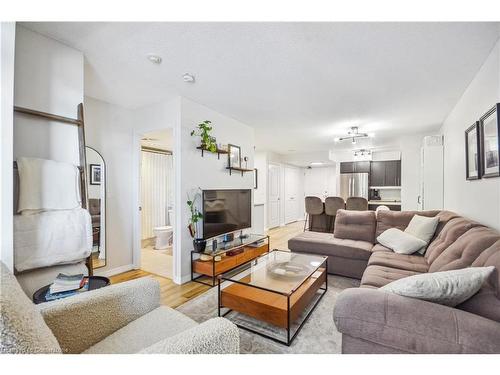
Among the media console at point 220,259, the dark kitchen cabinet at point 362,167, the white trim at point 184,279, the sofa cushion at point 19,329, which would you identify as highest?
the dark kitchen cabinet at point 362,167

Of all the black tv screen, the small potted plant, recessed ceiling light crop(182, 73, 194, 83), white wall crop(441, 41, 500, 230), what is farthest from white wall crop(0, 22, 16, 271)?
white wall crop(441, 41, 500, 230)

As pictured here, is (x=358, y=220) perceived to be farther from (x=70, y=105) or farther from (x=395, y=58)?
(x=70, y=105)

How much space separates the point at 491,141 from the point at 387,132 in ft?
10.5

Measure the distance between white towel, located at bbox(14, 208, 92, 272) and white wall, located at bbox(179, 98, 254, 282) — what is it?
47.0 inches

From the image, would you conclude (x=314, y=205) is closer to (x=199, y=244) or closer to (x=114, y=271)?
(x=199, y=244)

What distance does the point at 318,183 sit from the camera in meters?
8.81

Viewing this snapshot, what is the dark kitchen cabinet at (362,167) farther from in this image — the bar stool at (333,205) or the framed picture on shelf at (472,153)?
the framed picture on shelf at (472,153)

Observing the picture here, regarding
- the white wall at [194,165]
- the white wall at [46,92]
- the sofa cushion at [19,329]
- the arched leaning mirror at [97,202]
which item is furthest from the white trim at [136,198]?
the sofa cushion at [19,329]

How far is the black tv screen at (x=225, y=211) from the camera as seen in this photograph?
314cm

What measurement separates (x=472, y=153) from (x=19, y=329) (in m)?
3.47

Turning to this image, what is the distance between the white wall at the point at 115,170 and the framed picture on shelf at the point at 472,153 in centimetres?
401

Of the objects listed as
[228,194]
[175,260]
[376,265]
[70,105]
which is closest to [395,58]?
[376,265]

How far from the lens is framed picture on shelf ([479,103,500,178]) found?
1774 millimetres

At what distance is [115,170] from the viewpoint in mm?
3219
